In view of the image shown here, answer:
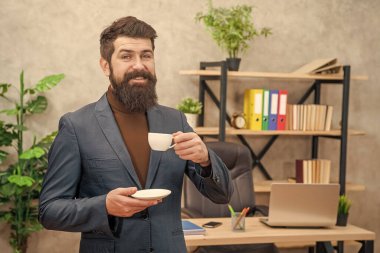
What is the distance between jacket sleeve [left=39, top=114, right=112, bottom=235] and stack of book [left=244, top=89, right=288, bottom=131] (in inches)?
104

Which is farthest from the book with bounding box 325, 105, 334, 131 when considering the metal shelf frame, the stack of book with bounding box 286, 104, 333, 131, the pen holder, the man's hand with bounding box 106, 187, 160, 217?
the man's hand with bounding box 106, 187, 160, 217

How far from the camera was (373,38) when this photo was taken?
479cm

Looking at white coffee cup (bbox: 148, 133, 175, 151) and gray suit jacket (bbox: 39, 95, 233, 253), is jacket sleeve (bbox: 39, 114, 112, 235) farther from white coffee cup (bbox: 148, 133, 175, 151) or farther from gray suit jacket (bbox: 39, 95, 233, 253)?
white coffee cup (bbox: 148, 133, 175, 151)

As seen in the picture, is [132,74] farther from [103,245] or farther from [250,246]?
[250,246]

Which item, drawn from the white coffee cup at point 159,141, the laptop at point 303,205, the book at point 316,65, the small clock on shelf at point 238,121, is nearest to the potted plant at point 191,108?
the small clock on shelf at point 238,121

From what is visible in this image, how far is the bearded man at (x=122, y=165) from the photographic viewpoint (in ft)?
5.16

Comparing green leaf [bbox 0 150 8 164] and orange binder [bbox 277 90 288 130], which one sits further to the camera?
orange binder [bbox 277 90 288 130]

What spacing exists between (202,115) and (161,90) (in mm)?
403

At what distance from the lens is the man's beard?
1.67 metres

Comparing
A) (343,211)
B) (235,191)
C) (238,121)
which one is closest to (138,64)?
(343,211)

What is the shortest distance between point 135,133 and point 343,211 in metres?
1.71

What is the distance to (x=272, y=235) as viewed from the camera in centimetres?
273

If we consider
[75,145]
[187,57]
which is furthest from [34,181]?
[75,145]

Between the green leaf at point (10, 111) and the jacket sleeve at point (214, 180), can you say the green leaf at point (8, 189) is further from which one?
the jacket sleeve at point (214, 180)
